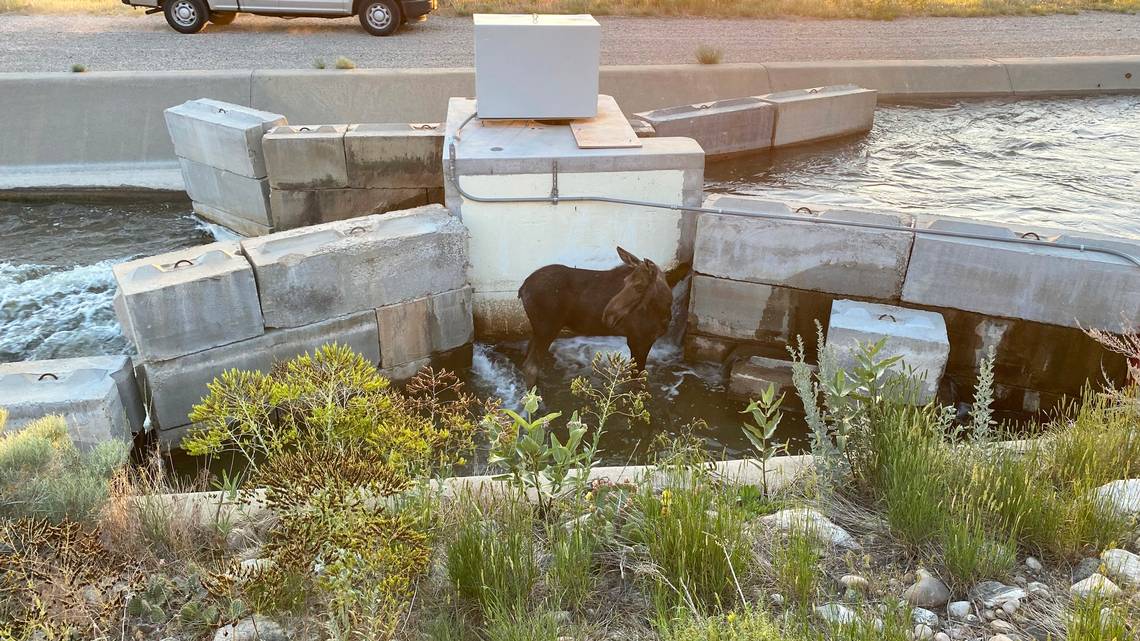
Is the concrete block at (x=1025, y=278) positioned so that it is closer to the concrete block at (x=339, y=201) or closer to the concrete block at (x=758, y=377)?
the concrete block at (x=758, y=377)

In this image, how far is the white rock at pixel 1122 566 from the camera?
329 cm

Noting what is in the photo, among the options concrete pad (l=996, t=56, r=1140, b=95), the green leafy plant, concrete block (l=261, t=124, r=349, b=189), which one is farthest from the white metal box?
concrete pad (l=996, t=56, r=1140, b=95)

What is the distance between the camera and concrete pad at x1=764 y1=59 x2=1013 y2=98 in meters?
12.3

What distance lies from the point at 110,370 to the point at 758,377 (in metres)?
4.63

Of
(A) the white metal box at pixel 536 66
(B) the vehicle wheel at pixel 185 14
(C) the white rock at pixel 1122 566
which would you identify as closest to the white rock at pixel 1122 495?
(C) the white rock at pixel 1122 566

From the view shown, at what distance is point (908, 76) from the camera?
12883 millimetres

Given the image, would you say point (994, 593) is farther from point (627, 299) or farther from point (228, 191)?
point (228, 191)

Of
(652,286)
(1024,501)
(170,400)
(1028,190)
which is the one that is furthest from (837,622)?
(1028,190)

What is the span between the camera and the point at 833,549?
3707 mm

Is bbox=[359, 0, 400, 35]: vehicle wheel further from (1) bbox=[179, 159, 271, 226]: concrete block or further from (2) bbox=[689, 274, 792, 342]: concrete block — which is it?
(2) bbox=[689, 274, 792, 342]: concrete block

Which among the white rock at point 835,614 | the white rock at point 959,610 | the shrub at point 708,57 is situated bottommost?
the white rock at point 959,610

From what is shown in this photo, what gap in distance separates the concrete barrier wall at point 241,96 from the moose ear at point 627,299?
5.75 metres

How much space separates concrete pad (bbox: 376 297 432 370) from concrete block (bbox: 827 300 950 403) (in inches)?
123

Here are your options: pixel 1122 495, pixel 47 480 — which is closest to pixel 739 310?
pixel 1122 495
